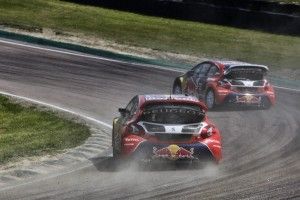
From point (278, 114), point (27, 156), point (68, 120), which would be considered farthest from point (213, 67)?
point (27, 156)

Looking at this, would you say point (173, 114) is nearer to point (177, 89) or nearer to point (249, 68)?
point (249, 68)

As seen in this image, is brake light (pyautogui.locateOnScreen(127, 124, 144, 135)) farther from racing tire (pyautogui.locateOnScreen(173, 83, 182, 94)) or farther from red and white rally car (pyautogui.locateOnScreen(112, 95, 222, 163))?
racing tire (pyautogui.locateOnScreen(173, 83, 182, 94))

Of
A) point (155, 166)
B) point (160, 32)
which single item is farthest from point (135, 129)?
point (160, 32)

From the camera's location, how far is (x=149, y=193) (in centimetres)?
1291

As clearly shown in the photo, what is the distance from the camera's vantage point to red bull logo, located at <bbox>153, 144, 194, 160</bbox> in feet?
48.8

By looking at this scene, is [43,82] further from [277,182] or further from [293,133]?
[277,182]

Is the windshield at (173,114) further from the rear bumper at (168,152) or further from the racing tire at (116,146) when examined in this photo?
the racing tire at (116,146)

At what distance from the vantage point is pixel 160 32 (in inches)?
1543

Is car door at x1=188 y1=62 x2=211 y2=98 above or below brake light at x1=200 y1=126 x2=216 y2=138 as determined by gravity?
below

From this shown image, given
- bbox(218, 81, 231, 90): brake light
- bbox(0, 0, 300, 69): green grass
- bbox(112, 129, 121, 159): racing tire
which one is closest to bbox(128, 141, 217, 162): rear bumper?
bbox(112, 129, 121, 159): racing tire

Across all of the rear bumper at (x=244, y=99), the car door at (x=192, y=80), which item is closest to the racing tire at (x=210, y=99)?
the rear bumper at (x=244, y=99)

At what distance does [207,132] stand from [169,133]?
0.75m

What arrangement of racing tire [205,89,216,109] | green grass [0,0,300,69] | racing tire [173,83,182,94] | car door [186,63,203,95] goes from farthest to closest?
green grass [0,0,300,69]
racing tire [173,83,182,94]
car door [186,63,203,95]
racing tire [205,89,216,109]

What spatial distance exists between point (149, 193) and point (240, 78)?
11.3 m
